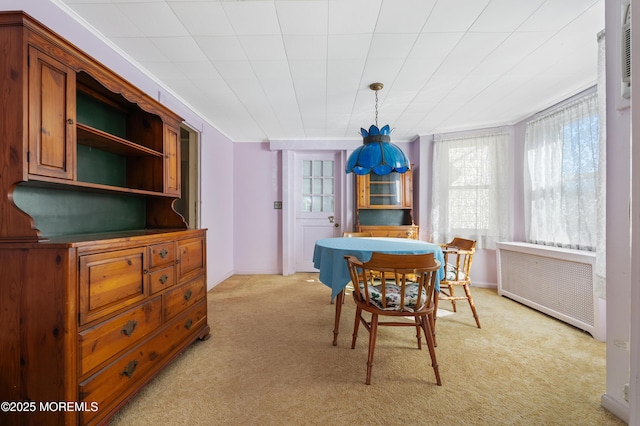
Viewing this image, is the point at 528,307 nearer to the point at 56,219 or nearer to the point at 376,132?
the point at 376,132

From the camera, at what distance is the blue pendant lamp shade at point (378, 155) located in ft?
8.03

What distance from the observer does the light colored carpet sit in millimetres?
1504

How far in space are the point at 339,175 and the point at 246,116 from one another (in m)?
1.98

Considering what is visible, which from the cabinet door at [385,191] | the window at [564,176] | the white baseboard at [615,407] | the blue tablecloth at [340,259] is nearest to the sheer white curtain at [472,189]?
the window at [564,176]

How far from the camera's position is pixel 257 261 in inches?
189

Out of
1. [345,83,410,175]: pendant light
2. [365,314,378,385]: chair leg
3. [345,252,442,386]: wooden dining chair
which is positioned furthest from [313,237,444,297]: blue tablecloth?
[345,83,410,175]: pendant light

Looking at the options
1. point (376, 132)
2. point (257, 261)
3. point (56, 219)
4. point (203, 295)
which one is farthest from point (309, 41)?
point (257, 261)

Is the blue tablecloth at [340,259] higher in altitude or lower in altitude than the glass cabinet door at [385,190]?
lower

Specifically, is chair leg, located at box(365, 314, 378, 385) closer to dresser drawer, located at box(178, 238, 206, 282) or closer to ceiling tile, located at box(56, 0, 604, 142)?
dresser drawer, located at box(178, 238, 206, 282)

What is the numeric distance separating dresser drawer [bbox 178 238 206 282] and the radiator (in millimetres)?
3681

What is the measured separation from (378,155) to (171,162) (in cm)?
188

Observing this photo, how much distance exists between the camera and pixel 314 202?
4.91 m

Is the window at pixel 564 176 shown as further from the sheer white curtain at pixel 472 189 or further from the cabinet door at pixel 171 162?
the cabinet door at pixel 171 162

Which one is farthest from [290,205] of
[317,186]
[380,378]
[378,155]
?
[380,378]
